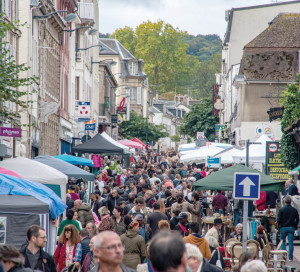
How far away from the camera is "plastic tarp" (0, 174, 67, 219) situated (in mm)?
13852

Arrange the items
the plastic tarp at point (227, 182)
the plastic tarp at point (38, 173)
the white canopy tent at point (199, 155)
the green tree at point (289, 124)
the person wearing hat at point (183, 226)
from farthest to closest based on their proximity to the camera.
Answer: the white canopy tent at point (199, 155) < the green tree at point (289, 124) < the plastic tarp at point (227, 182) < the plastic tarp at point (38, 173) < the person wearing hat at point (183, 226)

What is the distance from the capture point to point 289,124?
90.4 ft

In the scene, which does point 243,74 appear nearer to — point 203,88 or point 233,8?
point 233,8

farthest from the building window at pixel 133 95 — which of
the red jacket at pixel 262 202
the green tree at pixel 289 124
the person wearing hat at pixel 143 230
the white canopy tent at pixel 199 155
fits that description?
the person wearing hat at pixel 143 230

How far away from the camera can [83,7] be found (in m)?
53.1

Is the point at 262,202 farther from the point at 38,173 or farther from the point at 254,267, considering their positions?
the point at 254,267

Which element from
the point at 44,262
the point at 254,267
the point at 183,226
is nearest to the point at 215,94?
the point at 183,226

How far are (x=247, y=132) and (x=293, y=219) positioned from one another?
1269 inches

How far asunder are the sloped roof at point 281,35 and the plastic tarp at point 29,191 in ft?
113

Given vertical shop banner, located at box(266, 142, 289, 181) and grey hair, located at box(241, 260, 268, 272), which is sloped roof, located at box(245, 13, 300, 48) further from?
grey hair, located at box(241, 260, 268, 272)

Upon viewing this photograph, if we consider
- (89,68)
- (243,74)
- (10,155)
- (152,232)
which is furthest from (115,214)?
(89,68)

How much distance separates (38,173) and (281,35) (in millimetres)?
32097

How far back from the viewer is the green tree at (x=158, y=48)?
114 meters

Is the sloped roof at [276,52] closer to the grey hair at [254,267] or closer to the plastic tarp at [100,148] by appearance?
the plastic tarp at [100,148]
